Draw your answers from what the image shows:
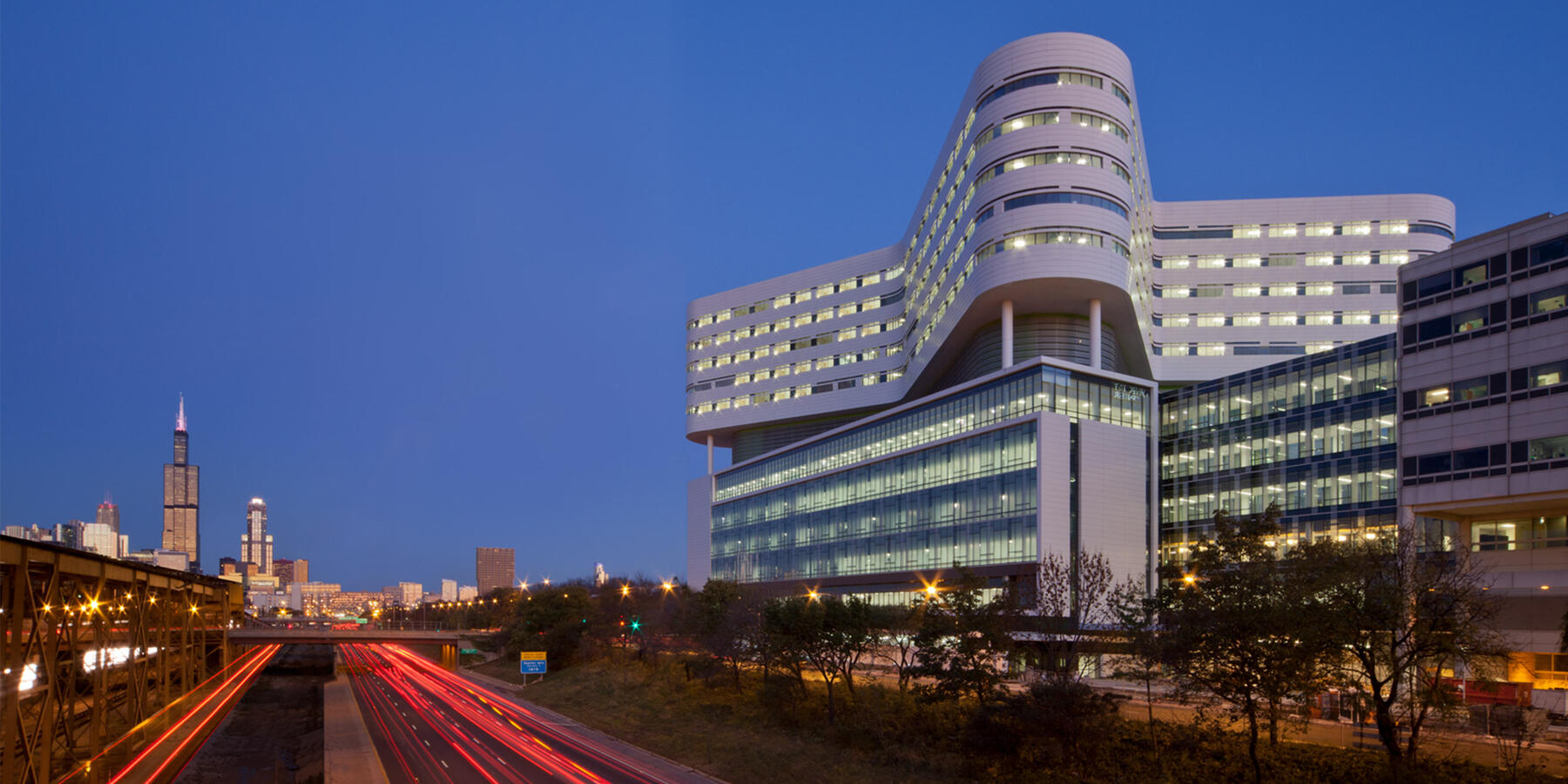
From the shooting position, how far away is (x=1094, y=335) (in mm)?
94312

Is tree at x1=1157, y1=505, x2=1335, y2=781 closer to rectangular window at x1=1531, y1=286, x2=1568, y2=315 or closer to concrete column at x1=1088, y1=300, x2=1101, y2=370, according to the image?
rectangular window at x1=1531, y1=286, x2=1568, y2=315

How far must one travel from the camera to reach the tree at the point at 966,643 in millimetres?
45344

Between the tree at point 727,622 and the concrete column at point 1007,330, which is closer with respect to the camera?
the tree at point 727,622

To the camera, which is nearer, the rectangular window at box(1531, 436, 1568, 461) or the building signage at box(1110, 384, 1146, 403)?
the rectangular window at box(1531, 436, 1568, 461)

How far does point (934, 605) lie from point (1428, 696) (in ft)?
73.1

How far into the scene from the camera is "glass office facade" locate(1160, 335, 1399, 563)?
7875cm

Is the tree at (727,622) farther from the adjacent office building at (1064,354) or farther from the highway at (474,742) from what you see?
the adjacent office building at (1064,354)

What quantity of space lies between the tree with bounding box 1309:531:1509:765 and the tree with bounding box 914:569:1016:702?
14.4 metres

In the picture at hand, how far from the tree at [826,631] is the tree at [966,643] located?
7.53 metres

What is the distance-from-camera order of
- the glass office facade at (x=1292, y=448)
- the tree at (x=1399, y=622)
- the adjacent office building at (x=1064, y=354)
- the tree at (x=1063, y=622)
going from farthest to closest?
1. the adjacent office building at (x=1064, y=354)
2. the glass office facade at (x=1292, y=448)
3. the tree at (x=1063, y=622)
4. the tree at (x=1399, y=622)

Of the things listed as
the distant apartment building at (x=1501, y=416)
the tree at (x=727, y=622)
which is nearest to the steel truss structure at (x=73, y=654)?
the tree at (x=727, y=622)

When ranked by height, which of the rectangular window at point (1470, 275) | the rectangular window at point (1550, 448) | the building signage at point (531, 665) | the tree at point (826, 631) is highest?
the rectangular window at point (1470, 275)

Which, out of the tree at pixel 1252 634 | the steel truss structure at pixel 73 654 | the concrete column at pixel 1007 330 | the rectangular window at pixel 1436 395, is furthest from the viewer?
the concrete column at pixel 1007 330

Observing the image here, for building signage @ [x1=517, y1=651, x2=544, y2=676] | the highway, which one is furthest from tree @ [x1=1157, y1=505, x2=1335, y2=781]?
building signage @ [x1=517, y1=651, x2=544, y2=676]
